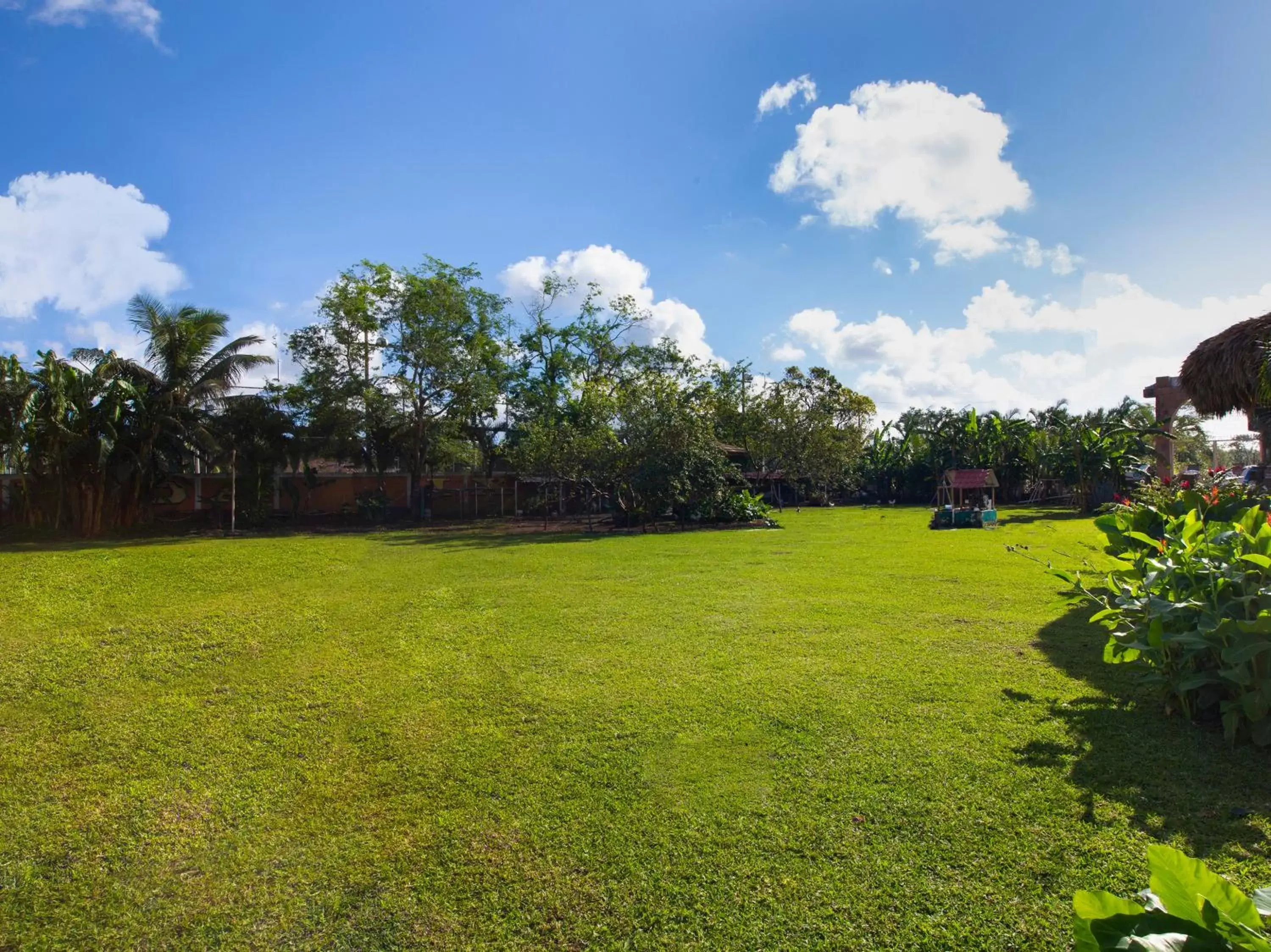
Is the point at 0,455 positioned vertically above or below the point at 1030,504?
above

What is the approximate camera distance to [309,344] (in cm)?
2494

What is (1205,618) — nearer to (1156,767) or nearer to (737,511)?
(1156,767)

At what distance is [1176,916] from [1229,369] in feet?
36.9

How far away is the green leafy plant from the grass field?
173 centimetres

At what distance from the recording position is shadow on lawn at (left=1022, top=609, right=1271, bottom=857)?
9.85 ft

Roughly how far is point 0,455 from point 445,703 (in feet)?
63.8

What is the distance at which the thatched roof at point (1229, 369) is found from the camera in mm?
8969

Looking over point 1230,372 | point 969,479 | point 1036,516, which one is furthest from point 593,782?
point 969,479

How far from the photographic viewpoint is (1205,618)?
11.5ft

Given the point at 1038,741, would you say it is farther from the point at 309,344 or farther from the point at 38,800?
the point at 309,344

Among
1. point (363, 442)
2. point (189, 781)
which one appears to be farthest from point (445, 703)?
point (363, 442)

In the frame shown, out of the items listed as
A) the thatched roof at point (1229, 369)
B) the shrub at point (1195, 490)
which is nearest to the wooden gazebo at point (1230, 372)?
the thatched roof at point (1229, 369)

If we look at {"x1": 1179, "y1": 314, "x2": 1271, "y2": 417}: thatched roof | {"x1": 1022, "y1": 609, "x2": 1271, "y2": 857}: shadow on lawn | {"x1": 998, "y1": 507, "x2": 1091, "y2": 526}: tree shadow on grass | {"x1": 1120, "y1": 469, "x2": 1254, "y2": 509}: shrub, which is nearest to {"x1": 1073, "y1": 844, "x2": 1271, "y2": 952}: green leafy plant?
{"x1": 1022, "y1": 609, "x2": 1271, "y2": 857}: shadow on lawn

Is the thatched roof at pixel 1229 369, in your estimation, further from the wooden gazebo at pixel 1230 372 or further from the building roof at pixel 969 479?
the building roof at pixel 969 479
